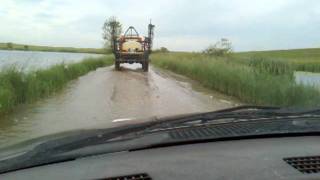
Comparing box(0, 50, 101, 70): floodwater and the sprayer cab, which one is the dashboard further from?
the sprayer cab

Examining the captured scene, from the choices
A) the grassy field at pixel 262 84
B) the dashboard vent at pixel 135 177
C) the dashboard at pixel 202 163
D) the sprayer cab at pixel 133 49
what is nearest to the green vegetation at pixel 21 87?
the grassy field at pixel 262 84

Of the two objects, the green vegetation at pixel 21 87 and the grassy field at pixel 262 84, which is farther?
the grassy field at pixel 262 84

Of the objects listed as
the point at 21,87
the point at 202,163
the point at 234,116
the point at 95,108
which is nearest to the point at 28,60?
the point at 21,87

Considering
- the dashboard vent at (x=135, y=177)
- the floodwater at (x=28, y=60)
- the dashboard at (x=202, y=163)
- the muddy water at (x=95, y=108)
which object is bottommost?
the muddy water at (x=95, y=108)

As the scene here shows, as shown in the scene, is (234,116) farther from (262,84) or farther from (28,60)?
(28,60)

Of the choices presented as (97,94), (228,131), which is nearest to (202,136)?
(228,131)

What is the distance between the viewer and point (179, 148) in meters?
2.57

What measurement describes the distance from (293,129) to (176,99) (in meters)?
14.1

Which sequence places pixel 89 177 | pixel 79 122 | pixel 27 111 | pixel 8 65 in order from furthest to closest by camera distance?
1. pixel 8 65
2. pixel 27 111
3. pixel 79 122
4. pixel 89 177

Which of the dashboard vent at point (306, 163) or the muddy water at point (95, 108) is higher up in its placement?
the dashboard vent at point (306, 163)

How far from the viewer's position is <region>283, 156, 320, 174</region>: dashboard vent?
2.20 m

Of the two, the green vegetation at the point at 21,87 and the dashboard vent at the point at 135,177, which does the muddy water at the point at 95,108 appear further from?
the dashboard vent at the point at 135,177

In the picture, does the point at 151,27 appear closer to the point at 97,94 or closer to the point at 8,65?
the point at 97,94

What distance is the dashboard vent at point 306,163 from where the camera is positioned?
2203 mm
